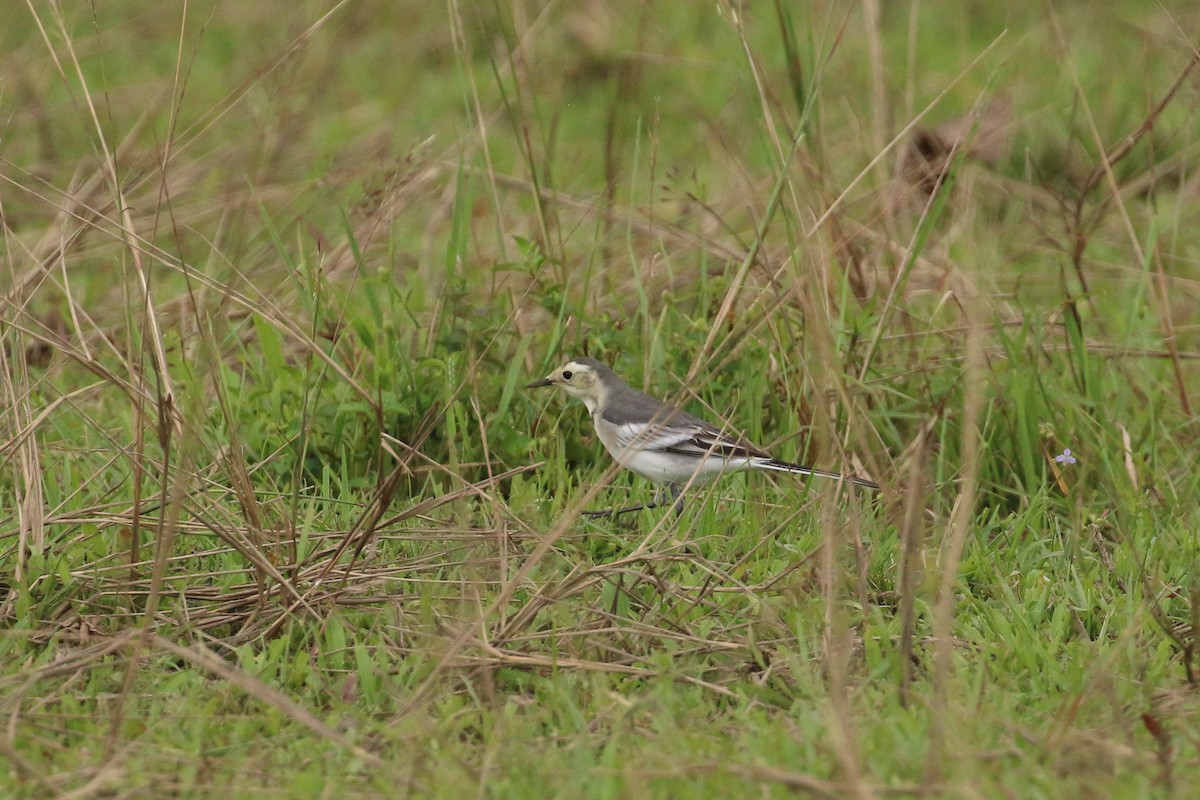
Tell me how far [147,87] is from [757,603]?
6.66 metres

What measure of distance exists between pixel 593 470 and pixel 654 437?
1.30ft

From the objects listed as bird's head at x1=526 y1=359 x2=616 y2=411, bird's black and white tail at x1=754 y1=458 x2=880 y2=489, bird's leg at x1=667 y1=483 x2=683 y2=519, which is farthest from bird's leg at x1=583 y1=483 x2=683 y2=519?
bird's head at x1=526 y1=359 x2=616 y2=411

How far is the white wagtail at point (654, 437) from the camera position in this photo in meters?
5.52

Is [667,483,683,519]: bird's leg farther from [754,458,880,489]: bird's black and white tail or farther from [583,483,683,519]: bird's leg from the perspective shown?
[754,458,880,489]: bird's black and white tail

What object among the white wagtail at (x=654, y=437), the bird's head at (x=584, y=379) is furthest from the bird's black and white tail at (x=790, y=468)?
the bird's head at (x=584, y=379)

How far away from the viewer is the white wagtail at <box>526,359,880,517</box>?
18.1 ft

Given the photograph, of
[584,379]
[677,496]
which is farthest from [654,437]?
[584,379]

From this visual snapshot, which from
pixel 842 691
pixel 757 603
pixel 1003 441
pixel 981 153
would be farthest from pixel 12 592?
pixel 981 153

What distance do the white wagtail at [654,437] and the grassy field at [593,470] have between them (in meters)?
0.13

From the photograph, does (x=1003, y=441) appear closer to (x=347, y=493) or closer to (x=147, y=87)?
(x=347, y=493)

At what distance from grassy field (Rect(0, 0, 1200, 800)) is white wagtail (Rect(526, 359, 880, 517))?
0.41ft

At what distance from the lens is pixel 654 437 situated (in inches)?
217

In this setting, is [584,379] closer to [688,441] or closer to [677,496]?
[688,441]

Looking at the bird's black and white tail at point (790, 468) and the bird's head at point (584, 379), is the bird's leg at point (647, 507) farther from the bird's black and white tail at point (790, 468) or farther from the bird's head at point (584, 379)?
the bird's head at point (584, 379)
